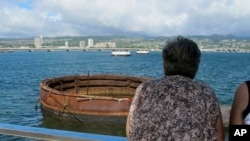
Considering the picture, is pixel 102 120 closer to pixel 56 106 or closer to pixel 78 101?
pixel 78 101

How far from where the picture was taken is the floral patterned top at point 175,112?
200cm

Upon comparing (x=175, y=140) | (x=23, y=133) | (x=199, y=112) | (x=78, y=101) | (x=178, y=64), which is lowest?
(x=78, y=101)

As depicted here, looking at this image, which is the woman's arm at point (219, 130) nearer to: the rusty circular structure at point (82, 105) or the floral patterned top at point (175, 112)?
the floral patterned top at point (175, 112)

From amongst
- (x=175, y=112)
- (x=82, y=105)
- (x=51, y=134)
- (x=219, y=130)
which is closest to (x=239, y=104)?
(x=219, y=130)

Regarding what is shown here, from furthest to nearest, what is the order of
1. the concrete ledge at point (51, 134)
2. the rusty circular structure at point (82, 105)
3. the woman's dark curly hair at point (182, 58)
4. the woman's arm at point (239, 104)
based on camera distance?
1. the rusty circular structure at point (82, 105)
2. the concrete ledge at point (51, 134)
3. the woman's dark curly hair at point (182, 58)
4. the woman's arm at point (239, 104)

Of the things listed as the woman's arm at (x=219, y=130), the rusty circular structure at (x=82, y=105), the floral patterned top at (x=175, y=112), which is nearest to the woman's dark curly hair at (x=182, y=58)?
the floral patterned top at (x=175, y=112)

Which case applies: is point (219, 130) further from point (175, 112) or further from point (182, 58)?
point (182, 58)

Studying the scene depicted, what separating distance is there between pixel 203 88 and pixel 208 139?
0.28 meters

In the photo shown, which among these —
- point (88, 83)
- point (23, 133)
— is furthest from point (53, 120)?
point (23, 133)

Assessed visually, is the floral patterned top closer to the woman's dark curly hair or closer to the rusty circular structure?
the woman's dark curly hair

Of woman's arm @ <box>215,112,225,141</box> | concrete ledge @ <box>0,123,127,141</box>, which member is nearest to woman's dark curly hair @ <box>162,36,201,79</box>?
woman's arm @ <box>215,112,225,141</box>

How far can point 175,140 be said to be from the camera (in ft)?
6.56

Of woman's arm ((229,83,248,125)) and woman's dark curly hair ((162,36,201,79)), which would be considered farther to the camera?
woman's dark curly hair ((162,36,201,79))

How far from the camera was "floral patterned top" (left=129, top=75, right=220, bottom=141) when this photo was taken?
2.00 meters
